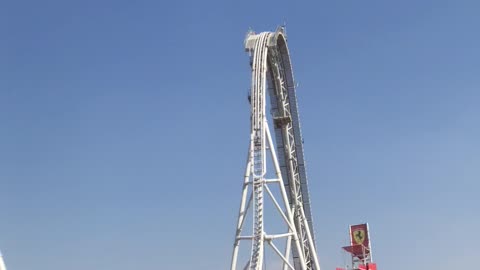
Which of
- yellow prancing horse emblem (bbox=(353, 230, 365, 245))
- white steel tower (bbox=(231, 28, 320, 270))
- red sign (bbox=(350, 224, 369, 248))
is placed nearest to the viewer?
white steel tower (bbox=(231, 28, 320, 270))

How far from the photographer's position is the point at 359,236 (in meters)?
76.6

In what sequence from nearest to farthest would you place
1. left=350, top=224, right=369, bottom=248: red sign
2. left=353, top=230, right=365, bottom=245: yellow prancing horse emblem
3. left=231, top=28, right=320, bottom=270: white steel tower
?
left=231, top=28, right=320, bottom=270: white steel tower
left=350, top=224, right=369, bottom=248: red sign
left=353, top=230, right=365, bottom=245: yellow prancing horse emblem

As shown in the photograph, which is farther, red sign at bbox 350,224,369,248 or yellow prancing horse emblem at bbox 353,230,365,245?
yellow prancing horse emblem at bbox 353,230,365,245

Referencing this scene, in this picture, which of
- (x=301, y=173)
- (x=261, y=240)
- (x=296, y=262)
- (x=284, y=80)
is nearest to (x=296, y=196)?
(x=301, y=173)

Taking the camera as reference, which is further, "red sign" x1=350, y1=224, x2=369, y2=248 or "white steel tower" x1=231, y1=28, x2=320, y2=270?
"red sign" x1=350, y1=224, x2=369, y2=248

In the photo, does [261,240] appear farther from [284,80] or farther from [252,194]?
[284,80]

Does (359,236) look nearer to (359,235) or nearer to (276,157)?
(359,235)

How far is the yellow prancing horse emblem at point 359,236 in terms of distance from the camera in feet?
250

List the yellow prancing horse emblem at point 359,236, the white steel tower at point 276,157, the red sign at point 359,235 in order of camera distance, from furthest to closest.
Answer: the yellow prancing horse emblem at point 359,236 → the red sign at point 359,235 → the white steel tower at point 276,157

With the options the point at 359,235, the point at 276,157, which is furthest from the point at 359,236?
the point at 276,157

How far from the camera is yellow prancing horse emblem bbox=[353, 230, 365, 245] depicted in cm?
7612

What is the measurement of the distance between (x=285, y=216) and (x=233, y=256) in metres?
5.67

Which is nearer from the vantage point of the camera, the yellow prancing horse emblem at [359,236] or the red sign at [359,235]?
the red sign at [359,235]

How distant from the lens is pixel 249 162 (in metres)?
54.3
